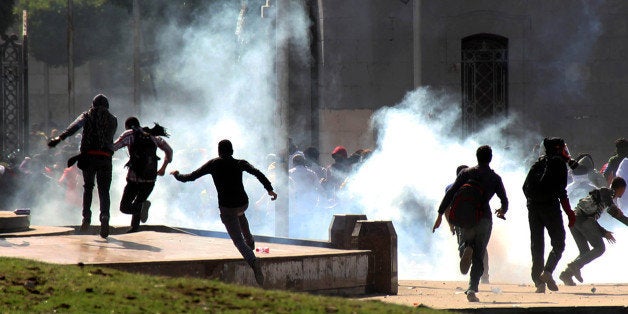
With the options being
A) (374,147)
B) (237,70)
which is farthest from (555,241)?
(237,70)

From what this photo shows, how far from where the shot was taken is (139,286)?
413 inches

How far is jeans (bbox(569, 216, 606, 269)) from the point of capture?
50.2 ft

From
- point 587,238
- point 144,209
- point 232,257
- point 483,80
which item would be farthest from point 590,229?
point 483,80

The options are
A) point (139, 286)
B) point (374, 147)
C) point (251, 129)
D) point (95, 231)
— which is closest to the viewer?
point (139, 286)

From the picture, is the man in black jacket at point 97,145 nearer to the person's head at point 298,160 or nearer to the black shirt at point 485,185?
the black shirt at point 485,185

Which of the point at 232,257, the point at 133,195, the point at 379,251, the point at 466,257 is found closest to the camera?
the point at 232,257

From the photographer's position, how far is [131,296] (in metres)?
10.0

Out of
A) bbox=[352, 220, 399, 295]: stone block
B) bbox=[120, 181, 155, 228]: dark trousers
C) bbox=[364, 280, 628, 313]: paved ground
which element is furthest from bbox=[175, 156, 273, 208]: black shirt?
bbox=[352, 220, 399, 295]: stone block

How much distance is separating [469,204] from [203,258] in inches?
103

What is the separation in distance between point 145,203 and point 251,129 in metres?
14.7

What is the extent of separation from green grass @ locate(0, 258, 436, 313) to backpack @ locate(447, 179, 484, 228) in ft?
7.61

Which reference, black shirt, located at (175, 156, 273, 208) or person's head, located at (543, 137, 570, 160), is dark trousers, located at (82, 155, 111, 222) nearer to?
black shirt, located at (175, 156, 273, 208)

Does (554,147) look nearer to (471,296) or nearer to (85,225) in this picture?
(471,296)

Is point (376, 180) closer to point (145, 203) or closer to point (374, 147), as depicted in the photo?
point (374, 147)
